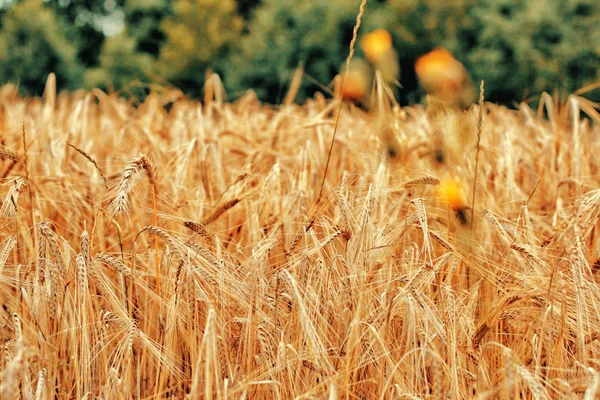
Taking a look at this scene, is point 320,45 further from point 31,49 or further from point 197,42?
point 31,49

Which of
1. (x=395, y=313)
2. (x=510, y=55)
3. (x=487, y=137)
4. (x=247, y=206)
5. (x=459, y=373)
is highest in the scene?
(x=510, y=55)

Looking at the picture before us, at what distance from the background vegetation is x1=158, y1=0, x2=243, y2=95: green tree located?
0.06 ft

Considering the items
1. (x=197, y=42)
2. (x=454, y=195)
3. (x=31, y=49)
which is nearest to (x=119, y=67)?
(x=197, y=42)

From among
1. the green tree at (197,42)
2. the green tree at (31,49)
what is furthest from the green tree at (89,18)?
the green tree at (197,42)

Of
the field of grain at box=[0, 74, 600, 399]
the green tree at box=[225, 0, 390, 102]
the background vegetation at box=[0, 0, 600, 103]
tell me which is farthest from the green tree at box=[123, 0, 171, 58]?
the field of grain at box=[0, 74, 600, 399]

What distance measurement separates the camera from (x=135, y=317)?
69.7 inches

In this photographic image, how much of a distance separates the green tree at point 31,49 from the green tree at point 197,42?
1.84 m

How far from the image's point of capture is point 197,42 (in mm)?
11312

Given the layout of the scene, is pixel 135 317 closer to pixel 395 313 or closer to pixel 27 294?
pixel 27 294

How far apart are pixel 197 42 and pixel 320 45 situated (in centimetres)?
298

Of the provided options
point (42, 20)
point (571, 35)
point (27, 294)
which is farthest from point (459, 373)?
point (42, 20)

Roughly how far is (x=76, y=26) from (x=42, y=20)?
236 inches

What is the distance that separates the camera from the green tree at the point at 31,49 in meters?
11.5

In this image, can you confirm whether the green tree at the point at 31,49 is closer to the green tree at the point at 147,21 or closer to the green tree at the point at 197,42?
the green tree at the point at 197,42
